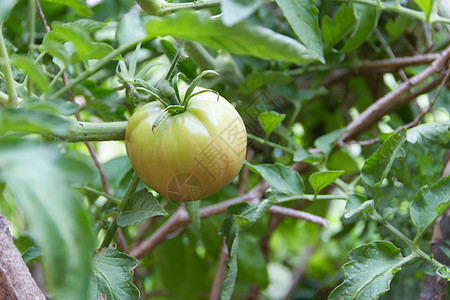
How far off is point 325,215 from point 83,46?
93 cm

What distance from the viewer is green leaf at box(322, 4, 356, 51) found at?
717 millimetres

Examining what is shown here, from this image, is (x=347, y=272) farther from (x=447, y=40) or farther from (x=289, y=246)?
(x=289, y=246)

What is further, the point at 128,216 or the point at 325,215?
the point at 325,215

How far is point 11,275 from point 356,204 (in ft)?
1.23

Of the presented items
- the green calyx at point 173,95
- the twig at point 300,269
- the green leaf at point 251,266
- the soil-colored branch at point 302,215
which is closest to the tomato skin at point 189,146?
the green calyx at point 173,95

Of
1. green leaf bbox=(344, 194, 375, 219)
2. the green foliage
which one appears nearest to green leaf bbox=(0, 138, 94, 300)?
the green foliage

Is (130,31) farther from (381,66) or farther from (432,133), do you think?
(381,66)

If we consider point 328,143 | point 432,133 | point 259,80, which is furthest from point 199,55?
point 432,133

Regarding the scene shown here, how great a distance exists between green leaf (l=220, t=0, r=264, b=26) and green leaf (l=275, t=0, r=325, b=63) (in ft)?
0.69

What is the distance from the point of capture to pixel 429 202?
0.53 meters

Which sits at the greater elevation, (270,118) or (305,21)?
(305,21)

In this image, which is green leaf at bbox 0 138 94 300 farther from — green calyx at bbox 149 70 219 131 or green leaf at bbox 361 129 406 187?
green leaf at bbox 361 129 406 187

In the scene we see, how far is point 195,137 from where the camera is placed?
438mm

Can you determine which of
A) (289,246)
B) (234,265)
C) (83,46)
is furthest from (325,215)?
(83,46)
